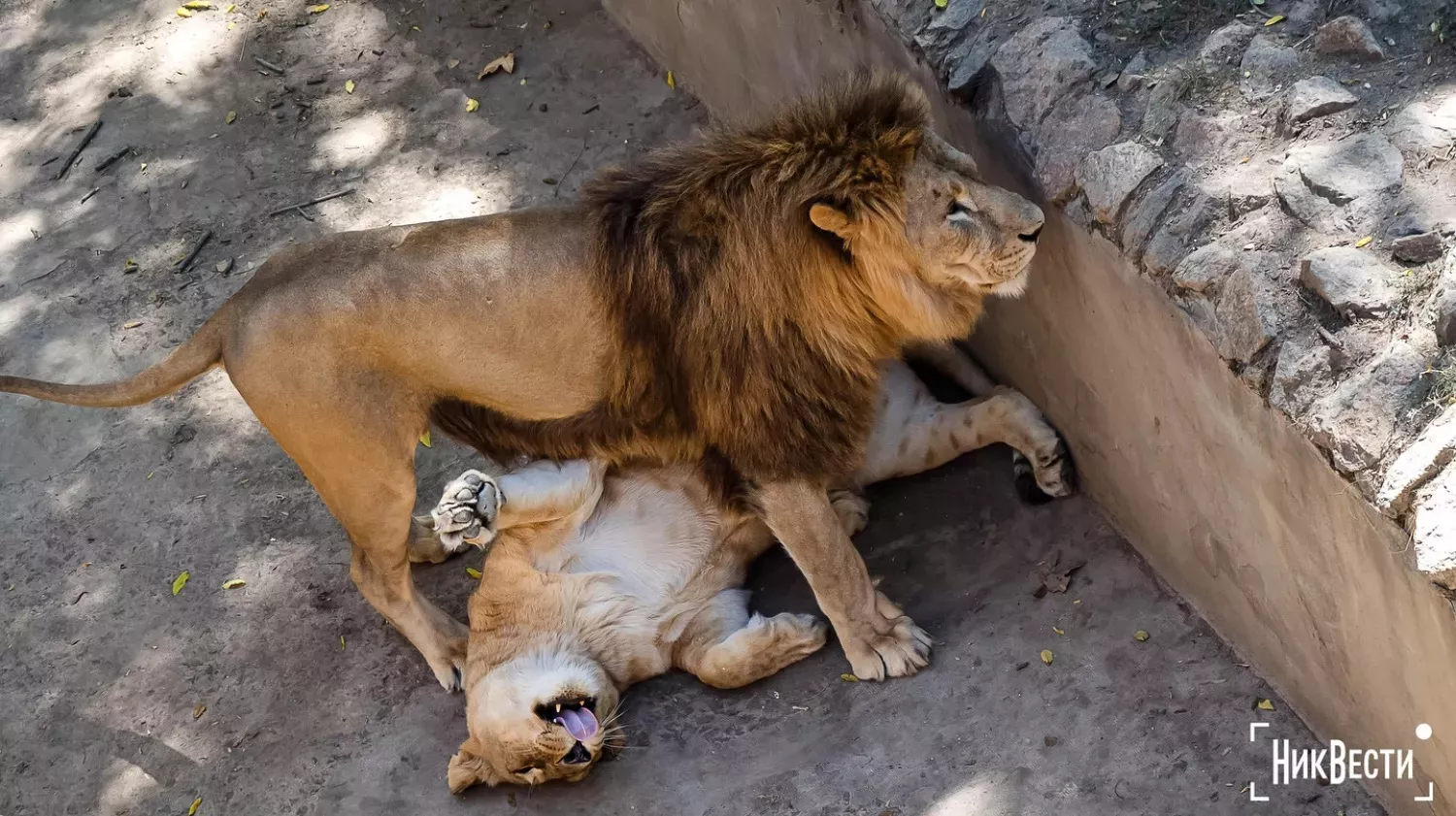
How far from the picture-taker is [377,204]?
19.4 feet

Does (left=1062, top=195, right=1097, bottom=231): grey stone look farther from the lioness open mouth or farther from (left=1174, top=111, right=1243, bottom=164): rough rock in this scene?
the lioness open mouth

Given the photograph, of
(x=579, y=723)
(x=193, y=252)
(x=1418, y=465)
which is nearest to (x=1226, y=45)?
(x=1418, y=465)

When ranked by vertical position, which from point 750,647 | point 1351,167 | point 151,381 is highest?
point 1351,167

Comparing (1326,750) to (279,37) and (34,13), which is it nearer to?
(279,37)

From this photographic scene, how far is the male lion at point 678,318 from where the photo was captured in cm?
366

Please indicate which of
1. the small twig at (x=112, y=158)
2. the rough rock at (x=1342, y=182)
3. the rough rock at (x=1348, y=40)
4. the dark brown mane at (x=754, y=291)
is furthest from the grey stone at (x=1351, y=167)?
the small twig at (x=112, y=158)

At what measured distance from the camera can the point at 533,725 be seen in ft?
13.0

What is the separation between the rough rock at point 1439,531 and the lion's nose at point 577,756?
2.10 m

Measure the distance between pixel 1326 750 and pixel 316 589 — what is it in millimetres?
2974

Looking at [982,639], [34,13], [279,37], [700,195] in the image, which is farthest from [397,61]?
[982,639]

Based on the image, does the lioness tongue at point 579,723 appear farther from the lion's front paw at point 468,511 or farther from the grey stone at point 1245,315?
the grey stone at point 1245,315

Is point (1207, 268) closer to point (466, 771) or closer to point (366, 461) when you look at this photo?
point (366, 461)

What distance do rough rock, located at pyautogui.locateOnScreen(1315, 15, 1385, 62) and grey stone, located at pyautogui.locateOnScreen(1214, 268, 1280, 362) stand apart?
2.46 ft

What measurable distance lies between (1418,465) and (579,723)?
2191 mm
